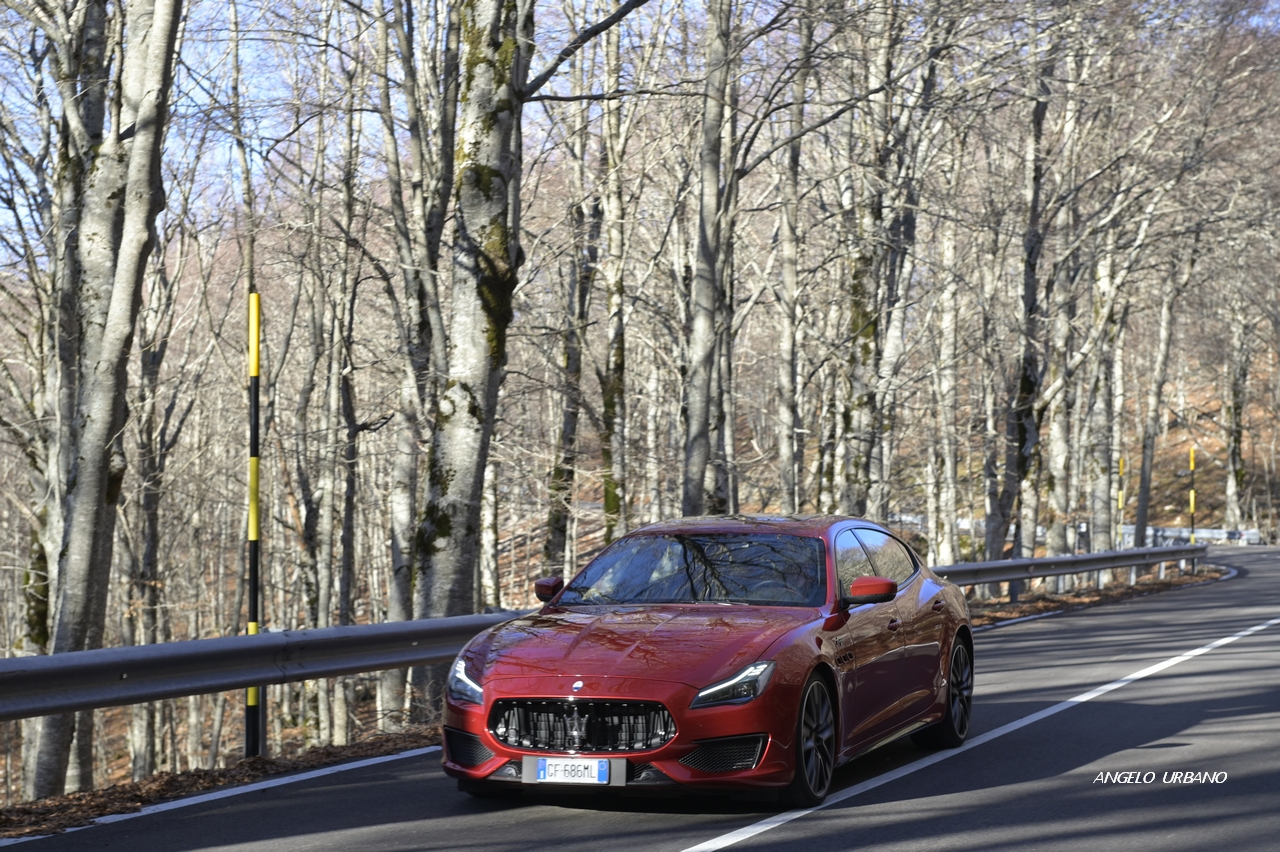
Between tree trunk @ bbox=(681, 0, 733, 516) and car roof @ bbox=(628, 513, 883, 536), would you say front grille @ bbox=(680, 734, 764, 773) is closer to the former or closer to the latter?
car roof @ bbox=(628, 513, 883, 536)

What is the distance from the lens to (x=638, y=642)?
6801 millimetres

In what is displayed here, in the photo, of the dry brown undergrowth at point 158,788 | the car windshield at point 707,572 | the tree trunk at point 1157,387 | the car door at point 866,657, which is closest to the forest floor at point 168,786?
the dry brown undergrowth at point 158,788

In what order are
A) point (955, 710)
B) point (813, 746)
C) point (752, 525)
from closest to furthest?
point (813, 746) < point (752, 525) < point (955, 710)

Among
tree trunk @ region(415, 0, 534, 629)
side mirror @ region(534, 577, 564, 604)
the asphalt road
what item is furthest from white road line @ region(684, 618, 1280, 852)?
tree trunk @ region(415, 0, 534, 629)

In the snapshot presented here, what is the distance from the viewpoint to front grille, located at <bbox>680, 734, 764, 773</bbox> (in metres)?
6.41

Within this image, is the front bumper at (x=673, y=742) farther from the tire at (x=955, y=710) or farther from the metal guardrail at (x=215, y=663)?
the tire at (x=955, y=710)

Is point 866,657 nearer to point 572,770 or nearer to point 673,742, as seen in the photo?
point 673,742

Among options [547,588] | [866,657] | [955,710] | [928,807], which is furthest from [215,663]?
[955,710]

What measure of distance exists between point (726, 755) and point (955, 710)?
3.07 metres

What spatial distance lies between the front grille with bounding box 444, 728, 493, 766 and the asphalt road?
28 cm

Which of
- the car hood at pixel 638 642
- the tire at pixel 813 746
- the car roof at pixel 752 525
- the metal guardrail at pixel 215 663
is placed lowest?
the tire at pixel 813 746

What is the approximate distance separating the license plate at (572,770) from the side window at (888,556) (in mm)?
2754

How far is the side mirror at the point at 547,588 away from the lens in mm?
7950

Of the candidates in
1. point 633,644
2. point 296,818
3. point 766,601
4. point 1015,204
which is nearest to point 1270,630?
point 1015,204
